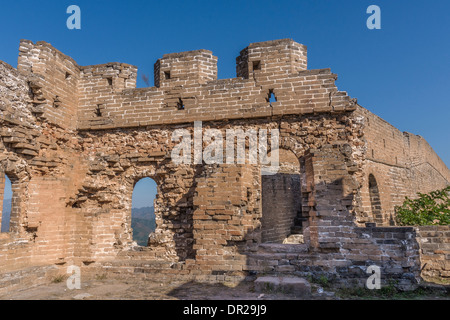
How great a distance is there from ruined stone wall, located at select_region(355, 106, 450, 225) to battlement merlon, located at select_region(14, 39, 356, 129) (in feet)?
12.5

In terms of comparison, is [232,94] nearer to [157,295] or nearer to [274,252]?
[274,252]

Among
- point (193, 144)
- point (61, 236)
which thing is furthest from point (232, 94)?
point (61, 236)

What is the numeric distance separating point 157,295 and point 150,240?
2.03m

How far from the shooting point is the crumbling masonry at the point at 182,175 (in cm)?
638

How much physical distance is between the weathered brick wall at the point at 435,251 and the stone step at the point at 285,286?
3.02 metres

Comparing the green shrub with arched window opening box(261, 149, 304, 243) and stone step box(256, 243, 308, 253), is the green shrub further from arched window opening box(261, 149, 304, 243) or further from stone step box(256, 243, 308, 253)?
stone step box(256, 243, 308, 253)

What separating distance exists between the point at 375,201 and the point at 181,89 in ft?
28.6

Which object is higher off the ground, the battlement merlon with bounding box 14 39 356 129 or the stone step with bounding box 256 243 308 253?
the battlement merlon with bounding box 14 39 356 129

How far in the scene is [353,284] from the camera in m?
5.94

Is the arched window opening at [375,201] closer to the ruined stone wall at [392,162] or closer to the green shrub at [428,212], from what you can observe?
the ruined stone wall at [392,162]

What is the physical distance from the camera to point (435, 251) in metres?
6.62

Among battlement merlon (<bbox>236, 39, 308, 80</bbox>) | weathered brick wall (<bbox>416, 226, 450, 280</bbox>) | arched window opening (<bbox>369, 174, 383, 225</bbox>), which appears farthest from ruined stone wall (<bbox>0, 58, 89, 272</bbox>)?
arched window opening (<bbox>369, 174, 383, 225</bbox>)

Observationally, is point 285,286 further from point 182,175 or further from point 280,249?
point 182,175

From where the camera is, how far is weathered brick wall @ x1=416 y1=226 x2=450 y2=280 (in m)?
6.56
